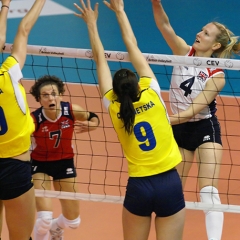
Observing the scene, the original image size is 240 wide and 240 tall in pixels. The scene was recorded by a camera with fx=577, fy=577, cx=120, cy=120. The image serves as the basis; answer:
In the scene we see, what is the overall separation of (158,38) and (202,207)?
6.60 m

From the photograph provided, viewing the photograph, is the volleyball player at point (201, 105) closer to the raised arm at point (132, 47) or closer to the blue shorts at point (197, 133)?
the blue shorts at point (197, 133)

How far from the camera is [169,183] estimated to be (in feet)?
12.7

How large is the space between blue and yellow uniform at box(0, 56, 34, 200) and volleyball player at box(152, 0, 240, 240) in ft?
4.35

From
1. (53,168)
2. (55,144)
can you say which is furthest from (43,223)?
(55,144)

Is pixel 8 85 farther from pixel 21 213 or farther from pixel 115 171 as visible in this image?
pixel 115 171

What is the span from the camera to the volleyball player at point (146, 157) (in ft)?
12.6

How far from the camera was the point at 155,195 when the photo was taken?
3.84m

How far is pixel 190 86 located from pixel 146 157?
1.30 m

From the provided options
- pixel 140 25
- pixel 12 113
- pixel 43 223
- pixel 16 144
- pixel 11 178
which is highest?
pixel 140 25

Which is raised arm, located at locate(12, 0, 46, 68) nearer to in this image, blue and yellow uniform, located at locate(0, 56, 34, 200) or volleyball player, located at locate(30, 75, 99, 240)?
blue and yellow uniform, located at locate(0, 56, 34, 200)

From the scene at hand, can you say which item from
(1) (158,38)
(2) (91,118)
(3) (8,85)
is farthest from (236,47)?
(1) (158,38)

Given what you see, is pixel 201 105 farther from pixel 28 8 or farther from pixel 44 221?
pixel 28 8

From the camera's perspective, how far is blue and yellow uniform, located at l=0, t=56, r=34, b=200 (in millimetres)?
3820

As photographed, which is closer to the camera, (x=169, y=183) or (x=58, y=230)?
(x=169, y=183)
